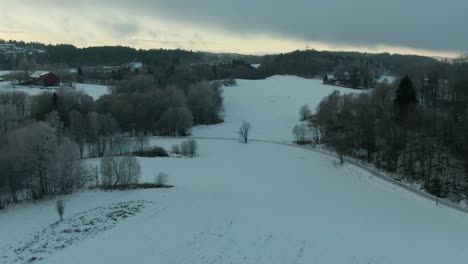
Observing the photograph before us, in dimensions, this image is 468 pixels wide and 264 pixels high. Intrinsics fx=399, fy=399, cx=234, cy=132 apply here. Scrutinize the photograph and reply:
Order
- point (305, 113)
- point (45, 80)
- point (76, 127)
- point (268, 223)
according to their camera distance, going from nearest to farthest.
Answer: point (268, 223) → point (76, 127) → point (305, 113) → point (45, 80)

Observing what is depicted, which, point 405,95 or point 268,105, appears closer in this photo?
point 405,95

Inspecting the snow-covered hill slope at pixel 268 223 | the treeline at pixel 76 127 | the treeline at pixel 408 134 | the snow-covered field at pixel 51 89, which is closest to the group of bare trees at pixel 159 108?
the treeline at pixel 76 127

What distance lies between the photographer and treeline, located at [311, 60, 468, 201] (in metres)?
39.2

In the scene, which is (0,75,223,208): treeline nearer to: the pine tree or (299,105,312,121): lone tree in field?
(299,105,312,121): lone tree in field

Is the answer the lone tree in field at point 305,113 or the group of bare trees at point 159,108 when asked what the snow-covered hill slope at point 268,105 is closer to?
the lone tree in field at point 305,113

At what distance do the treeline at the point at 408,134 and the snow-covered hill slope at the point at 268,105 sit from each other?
1278 cm

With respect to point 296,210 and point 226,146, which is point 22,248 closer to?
point 296,210

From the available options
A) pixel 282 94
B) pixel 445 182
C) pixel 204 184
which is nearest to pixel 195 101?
pixel 282 94

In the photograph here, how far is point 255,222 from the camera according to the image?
26812mm

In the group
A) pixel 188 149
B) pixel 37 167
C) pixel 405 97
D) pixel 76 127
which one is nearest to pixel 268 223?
pixel 37 167

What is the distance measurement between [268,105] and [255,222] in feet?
240

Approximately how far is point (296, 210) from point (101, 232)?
46.3 ft

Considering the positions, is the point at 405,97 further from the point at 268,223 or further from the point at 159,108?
the point at 159,108

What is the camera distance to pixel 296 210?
3019 centimetres
